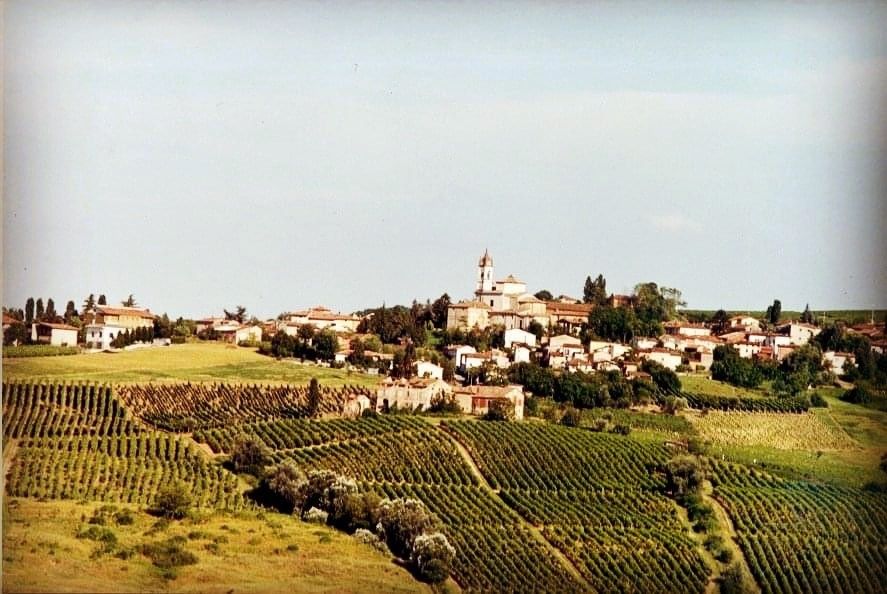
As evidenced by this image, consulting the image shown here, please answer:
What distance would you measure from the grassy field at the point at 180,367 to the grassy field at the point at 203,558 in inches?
87.6

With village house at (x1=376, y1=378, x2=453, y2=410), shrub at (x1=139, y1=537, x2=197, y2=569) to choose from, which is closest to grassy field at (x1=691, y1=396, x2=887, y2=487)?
village house at (x1=376, y1=378, x2=453, y2=410)

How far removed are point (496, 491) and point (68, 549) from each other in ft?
14.7

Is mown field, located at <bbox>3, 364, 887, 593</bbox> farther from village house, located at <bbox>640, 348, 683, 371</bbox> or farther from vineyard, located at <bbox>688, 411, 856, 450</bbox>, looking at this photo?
village house, located at <bbox>640, 348, 683, 371</bbox>

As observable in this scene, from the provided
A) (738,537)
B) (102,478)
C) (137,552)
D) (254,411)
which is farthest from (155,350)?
(738,537)

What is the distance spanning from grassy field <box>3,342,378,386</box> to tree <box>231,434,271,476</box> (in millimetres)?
1592

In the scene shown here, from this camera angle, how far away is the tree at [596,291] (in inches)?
609

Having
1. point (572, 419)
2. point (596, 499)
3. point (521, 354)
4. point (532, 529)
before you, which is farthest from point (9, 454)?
point (521, 354)

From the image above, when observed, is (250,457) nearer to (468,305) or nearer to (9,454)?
(9,454)

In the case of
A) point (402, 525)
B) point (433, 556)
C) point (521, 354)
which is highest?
point (521, 354)

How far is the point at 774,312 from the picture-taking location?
15.9 m

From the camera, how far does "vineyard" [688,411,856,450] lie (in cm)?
1461

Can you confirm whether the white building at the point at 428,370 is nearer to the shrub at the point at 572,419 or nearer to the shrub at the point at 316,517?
the shrub at the point at 572,419

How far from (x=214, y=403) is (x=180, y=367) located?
982 millimetres

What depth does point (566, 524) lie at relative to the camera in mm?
12680
